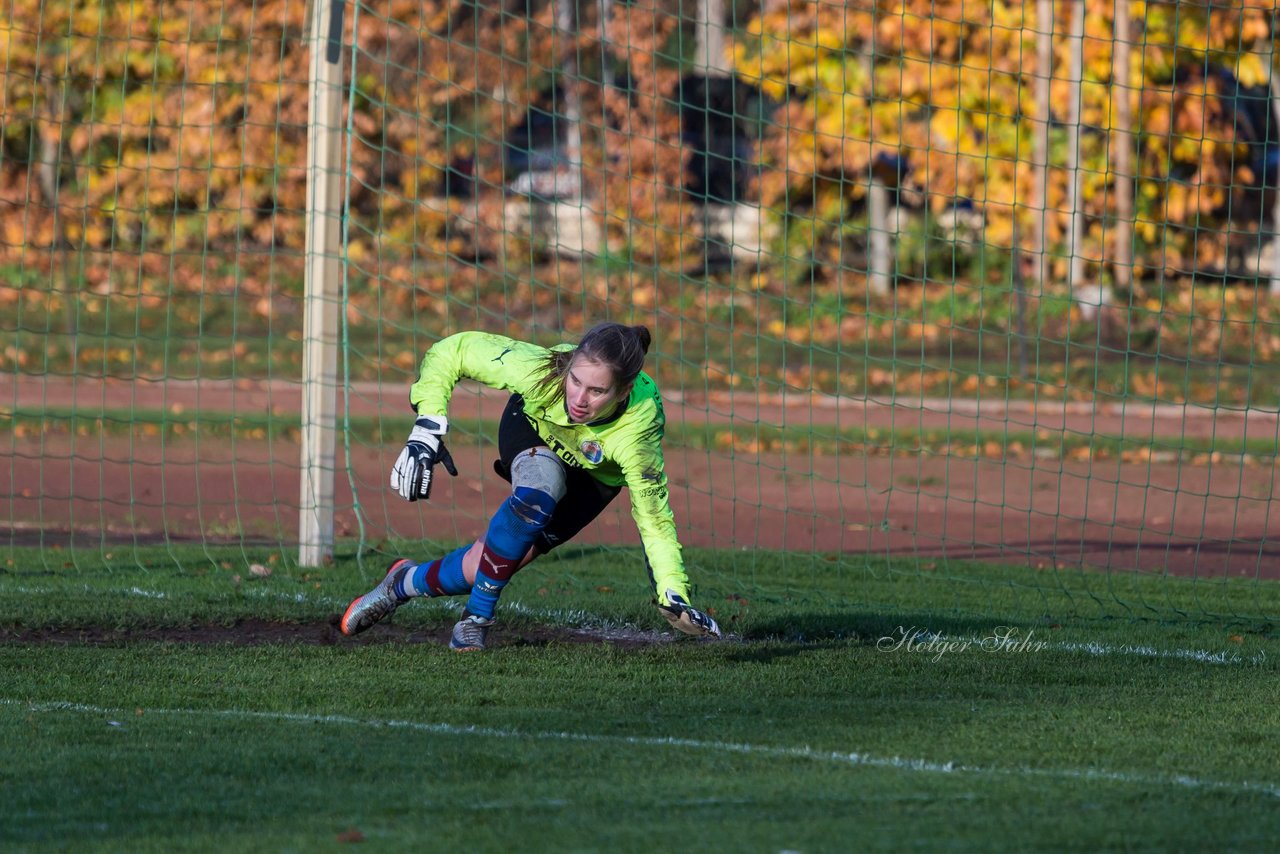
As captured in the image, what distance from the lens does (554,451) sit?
18.5 ft

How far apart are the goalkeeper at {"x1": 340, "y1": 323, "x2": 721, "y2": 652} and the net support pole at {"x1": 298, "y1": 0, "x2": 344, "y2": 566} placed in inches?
92.1

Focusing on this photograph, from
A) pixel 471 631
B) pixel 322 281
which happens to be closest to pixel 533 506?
pixel 471 631

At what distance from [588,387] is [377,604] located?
1.33m

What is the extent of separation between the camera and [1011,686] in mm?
5543

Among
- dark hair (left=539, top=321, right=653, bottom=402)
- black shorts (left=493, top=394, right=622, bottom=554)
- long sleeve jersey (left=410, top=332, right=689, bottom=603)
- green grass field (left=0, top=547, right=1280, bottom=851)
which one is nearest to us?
green grass field (left=0, top=547, right=1280, bottom=851)

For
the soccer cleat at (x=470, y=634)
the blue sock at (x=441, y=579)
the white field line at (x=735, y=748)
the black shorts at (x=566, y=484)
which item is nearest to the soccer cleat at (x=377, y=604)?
the blue sock at (x=441, y=579)

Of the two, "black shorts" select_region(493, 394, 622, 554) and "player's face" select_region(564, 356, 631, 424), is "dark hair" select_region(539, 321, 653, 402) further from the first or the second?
"black shorts" select_region(493, 394, 622, 554)

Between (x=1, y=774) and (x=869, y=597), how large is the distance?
4.46 metres

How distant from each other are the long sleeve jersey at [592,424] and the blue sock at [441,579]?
0.60 meters

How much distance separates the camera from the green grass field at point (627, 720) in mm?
3785

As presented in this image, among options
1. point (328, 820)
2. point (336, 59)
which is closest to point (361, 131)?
point (336, 59)

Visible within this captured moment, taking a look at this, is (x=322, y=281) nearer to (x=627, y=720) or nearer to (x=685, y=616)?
(x=685, y=616)

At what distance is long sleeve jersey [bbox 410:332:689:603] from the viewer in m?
5.49

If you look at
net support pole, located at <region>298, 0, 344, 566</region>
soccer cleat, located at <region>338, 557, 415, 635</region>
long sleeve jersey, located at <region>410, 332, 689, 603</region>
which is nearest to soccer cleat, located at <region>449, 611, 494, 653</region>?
soccer cleat, located at <region>338, 557, 415, 635</region>
